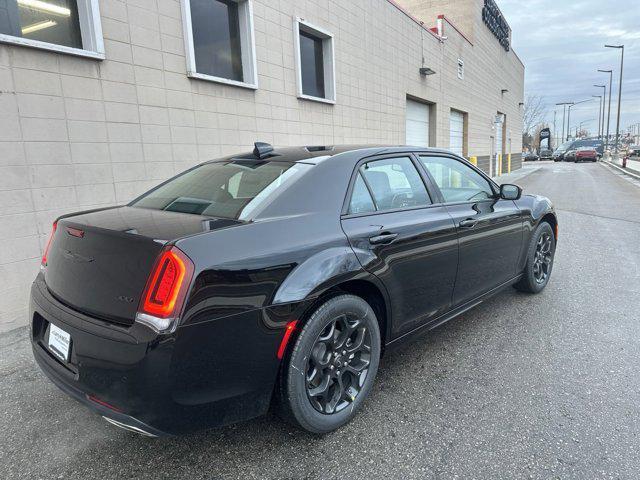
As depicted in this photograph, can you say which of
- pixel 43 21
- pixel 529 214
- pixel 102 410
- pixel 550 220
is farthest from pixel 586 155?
pixel 102 410

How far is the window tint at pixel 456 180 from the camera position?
3.40 meters

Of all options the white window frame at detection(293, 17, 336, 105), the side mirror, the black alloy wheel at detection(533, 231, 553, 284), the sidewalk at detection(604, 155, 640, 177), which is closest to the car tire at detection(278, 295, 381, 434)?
the side mirror

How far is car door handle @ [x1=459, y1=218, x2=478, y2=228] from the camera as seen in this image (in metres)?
3.25

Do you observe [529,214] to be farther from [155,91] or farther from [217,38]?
[217,38]

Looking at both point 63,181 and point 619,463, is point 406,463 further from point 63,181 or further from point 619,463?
point 63,181

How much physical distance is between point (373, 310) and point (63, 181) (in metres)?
3.69

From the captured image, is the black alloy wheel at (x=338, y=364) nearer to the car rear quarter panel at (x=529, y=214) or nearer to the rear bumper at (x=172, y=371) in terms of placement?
the rear bumper at (x=172, y=371)

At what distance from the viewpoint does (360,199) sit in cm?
270

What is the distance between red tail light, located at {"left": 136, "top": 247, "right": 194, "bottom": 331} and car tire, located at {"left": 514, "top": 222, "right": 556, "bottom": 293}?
11.7 ft

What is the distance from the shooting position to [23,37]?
4270 millimetres

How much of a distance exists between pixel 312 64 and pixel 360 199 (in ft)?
23.0

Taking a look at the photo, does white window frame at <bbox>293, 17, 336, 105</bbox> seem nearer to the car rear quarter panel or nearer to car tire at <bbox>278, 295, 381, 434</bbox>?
the car rear quarter panel

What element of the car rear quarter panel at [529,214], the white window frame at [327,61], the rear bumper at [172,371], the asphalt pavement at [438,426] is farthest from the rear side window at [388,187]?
the white window frame at [327,61]

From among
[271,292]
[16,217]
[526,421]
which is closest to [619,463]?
[526,421]
